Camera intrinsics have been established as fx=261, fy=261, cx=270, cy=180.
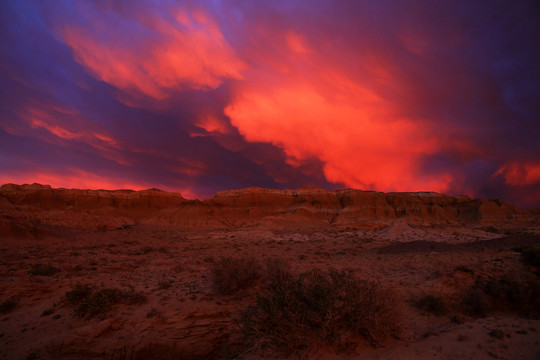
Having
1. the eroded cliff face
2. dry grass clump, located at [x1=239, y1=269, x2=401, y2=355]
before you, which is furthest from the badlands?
the eroded cliff face

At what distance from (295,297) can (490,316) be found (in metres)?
4.74

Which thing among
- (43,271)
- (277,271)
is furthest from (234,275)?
(43,271)

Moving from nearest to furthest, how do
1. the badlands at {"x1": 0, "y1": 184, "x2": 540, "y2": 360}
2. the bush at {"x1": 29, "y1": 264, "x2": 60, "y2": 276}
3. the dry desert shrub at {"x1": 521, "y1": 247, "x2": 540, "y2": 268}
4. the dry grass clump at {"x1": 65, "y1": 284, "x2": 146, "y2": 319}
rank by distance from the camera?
the badlands at {"x1": 0, "y1": 184, "x2": 540, "y2": 360}, the dry grass clump at {"x1": 65, "y1": 284, "x2": 146, "y2": 319}, the dry desert shrub at {"x1": 521, "y1": 247, "x2": 540, "y2": 268}, the bush at {"x1": 29, "y1": 264, "x2": 60, "y2": 276}

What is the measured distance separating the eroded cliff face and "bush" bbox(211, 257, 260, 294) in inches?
2239

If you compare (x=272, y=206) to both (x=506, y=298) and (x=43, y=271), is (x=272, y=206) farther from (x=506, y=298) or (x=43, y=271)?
(x=506, y=298)

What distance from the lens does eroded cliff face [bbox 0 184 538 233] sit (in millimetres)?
75000

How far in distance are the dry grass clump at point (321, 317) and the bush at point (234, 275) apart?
3.48 m

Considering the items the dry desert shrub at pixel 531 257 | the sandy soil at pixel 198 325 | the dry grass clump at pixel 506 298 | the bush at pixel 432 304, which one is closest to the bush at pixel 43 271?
the sandy soil at pixel 198 325

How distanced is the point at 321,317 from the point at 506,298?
5.44 m

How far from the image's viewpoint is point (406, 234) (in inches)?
1158

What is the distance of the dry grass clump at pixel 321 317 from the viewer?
4.55 meters

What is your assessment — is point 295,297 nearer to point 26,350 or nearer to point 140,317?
point 140,317

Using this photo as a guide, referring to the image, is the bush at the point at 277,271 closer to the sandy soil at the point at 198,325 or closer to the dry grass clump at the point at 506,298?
the sandy soil at the point at 198,325

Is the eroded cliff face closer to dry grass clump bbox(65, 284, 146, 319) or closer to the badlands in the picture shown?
the badlands
